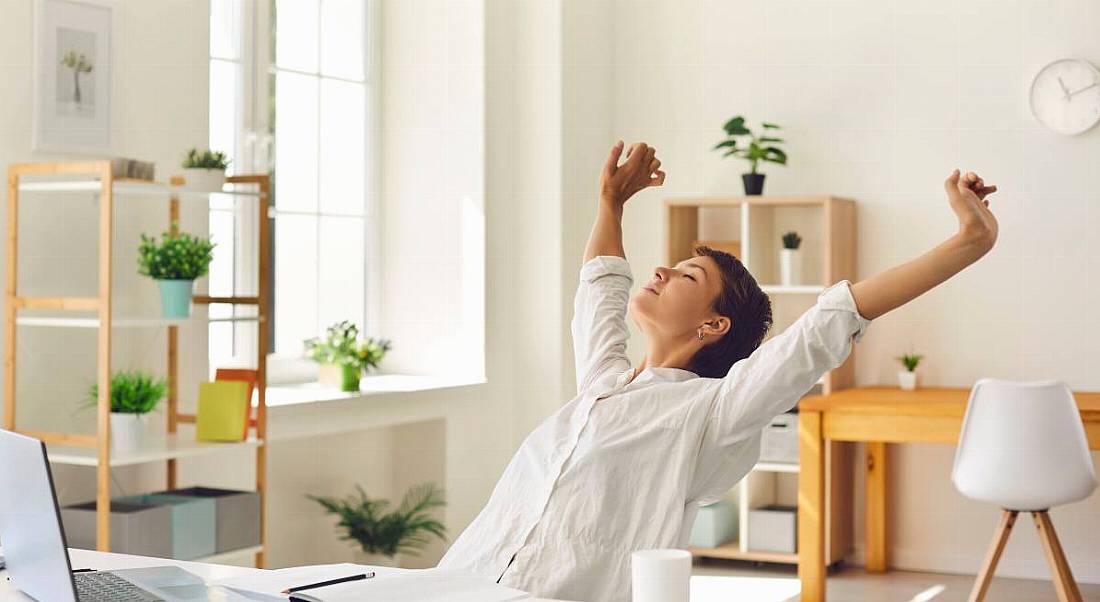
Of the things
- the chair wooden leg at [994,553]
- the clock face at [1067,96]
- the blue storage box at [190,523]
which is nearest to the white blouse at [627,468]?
the blue storage box at [190,523]

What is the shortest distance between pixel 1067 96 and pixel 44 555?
435cm

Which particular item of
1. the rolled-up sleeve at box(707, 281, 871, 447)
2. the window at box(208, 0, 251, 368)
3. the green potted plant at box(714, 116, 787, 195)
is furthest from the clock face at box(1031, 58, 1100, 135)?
the rolled-up sleeve at box(707, 281, 871, 447)

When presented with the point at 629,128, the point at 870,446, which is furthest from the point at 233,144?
the point at 870,446

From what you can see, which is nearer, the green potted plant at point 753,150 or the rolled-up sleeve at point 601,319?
the rolled-up sleeve at point 601,319

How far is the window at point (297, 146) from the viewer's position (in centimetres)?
448

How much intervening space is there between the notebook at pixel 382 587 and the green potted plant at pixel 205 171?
202 centimetres

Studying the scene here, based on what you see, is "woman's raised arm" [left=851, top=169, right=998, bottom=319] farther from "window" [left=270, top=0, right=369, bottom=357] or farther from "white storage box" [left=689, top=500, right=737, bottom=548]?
"white storage box" [left=689, top=500, right=737, bottom=548]

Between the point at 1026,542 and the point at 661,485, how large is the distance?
3.61 m

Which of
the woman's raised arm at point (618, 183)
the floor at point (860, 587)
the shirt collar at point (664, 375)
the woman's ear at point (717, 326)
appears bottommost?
the floor at point (860, 587)

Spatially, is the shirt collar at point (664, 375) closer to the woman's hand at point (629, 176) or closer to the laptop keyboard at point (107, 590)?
the woman's hand at point (629, 176)

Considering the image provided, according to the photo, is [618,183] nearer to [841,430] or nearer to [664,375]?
[664,375]

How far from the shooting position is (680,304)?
6.53ft

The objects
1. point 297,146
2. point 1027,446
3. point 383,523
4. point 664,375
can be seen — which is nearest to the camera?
point 664,375

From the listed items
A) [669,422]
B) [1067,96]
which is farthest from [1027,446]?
[669,422]
